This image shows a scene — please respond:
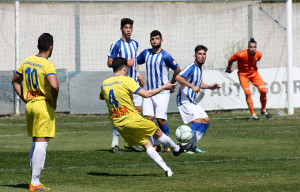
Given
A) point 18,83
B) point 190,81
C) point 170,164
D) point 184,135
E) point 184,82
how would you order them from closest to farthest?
point 18,83 → point 170,164 → point 184,135 → point 184,82 → point 190,81

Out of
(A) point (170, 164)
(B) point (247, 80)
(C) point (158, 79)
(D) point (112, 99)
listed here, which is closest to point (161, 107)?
(C) point (158, 79)

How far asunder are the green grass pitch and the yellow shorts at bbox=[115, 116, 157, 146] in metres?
0.56

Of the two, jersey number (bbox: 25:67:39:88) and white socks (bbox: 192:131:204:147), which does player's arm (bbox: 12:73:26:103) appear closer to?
jersey number (bbox: 25:67:39:88)

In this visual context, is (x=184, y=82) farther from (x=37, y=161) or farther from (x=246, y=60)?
(x=246, y=60)

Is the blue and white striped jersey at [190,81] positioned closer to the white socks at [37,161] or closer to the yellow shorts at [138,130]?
the yellow shorts at [138,130]

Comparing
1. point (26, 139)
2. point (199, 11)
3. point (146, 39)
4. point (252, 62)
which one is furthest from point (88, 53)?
point (26, 139)

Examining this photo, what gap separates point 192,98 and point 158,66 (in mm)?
958

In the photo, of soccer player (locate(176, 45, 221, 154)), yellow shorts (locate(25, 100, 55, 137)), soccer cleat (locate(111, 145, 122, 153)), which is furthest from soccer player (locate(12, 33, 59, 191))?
soccer player (locate(176, 45, 221, 154))

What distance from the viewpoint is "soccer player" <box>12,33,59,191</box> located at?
7457 millimetres

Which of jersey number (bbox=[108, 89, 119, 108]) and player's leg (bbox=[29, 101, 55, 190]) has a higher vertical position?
jersey number (bbox=[108, 89, 119, 108])

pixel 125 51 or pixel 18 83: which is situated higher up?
pixel 125 51

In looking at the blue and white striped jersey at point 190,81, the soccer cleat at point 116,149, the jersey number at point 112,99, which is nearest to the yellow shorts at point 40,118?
the jersey number at point 112,99

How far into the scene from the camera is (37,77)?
7.49 m

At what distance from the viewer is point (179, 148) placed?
31.9 feet
